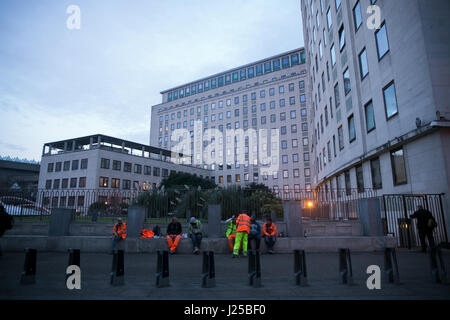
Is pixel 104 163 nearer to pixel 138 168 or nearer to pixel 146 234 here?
pixel 138 168

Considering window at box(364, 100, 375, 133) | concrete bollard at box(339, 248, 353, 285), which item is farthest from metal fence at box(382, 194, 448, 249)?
concrete bollard at box(339, 248, 353, 285)

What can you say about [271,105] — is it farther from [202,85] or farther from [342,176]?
[342,176]

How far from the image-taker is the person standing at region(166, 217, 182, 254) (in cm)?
1146

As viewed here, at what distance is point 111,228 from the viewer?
12984 millimetres

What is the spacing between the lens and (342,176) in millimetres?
23625

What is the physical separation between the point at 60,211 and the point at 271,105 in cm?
6600

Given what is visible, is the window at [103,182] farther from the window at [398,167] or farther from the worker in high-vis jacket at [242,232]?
the window at [398,167]

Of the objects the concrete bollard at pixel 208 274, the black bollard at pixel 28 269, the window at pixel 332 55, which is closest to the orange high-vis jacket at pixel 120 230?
the black bollard at pixel 28 269

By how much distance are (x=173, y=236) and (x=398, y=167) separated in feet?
40.5

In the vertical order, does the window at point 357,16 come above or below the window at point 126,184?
above

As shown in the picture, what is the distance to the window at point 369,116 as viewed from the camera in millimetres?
17702

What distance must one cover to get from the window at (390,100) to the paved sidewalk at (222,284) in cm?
880

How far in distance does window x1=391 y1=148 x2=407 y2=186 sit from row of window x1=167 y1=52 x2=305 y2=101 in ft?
208
